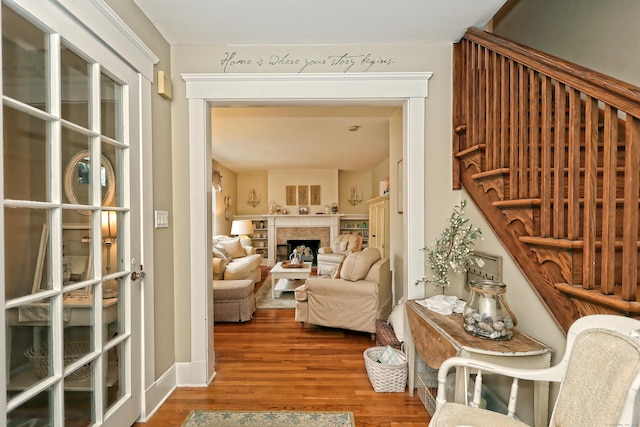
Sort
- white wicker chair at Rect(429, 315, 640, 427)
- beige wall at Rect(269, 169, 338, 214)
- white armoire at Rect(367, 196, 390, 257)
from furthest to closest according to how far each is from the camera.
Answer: beige wall at Rect(269, 169, 338, 214), white armoire at Rect(367, 196, 390, 257), white wicker chair at Rect(429, 315, 640, 427)

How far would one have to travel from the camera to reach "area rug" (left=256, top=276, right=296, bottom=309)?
162 inches

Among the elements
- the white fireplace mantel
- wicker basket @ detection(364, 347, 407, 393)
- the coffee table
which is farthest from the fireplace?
wicker basket @ detection(364, 347, 407, 393)

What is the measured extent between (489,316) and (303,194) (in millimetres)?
6614

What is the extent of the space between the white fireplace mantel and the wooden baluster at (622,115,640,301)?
6700 mm

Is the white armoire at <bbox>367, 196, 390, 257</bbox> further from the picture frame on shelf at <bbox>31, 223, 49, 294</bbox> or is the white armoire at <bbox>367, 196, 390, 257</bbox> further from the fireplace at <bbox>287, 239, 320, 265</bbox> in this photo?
the picture frame on shelf at <bbox>31, 223, 49, 294</bbox>

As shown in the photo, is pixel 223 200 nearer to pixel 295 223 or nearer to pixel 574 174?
pixel 295 223

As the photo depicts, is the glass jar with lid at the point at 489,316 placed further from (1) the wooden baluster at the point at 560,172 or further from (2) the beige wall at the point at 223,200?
(2) the beige wall at the point at 223,200

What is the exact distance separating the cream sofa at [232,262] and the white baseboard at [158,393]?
1.84 metres

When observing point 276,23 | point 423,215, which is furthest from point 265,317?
point 276,23

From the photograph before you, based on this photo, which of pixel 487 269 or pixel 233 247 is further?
pixel 233 247

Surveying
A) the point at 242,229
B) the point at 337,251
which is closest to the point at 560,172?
the point at 337,251

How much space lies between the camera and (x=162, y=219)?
200 cm

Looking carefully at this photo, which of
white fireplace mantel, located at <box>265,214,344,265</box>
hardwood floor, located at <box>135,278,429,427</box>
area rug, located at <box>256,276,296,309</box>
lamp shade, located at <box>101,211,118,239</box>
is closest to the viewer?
lamp shade, located at <box>101,211,118,239</box>

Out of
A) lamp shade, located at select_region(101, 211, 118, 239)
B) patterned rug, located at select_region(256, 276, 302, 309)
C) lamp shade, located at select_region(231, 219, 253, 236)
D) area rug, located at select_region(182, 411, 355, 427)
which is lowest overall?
patterned rug, located at select_region(256, 276, 302, 309)
